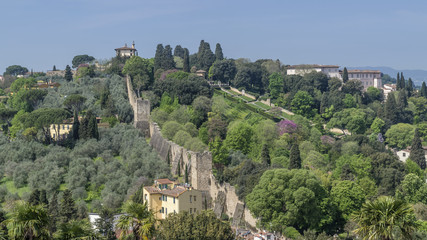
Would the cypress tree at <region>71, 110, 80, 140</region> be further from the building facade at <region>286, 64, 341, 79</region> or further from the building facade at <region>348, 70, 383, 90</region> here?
the building facade at <region>348, 70, 383, 90</region>

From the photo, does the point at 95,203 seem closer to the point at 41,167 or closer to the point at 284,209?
the point at 41,167

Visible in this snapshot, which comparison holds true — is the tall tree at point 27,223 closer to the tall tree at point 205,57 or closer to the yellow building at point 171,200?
the yellow building at point 171,200

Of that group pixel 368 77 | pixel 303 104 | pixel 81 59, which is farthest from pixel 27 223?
pixel 368 77

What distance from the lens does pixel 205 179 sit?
178ft

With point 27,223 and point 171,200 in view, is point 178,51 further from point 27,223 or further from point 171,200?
point 27,223

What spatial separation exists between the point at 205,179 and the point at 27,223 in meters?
30.4

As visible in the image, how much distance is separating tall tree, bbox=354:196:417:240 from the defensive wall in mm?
22905

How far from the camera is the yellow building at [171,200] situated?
4491 cm

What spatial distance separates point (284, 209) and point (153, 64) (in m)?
56.5

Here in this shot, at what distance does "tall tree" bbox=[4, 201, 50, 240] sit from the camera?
24.4 m

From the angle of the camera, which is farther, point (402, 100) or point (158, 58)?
point (402, 100)

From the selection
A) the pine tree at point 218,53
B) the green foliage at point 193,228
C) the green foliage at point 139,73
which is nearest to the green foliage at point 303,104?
the green foliage at point 139,73

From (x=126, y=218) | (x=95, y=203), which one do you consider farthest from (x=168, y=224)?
(x=95, y=203)

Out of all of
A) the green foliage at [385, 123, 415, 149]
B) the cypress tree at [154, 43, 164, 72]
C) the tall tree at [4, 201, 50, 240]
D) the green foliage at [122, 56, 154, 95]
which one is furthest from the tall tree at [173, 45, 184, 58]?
the tall tree at [4, 201, 50, 240]
